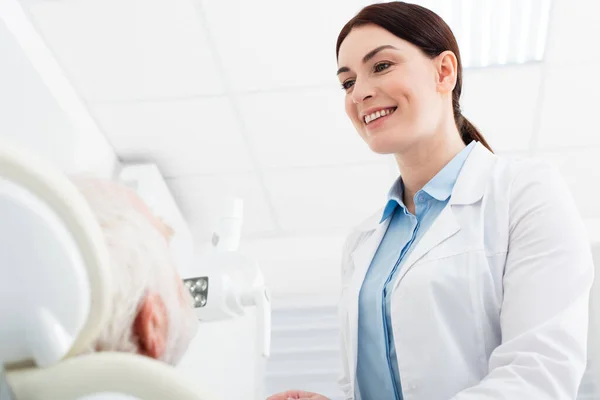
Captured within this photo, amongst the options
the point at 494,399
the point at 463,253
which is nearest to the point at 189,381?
the point at 494,399

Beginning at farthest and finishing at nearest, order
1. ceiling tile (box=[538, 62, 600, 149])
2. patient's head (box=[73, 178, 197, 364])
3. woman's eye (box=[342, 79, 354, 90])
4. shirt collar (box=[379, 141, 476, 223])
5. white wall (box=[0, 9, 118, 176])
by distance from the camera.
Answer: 1. ceiling tile (box=[538, 62, 600, 149])
2. white wall (box=[0, 9, 118, 176])
3. woman's eye (box=[342, 79, 354, 90])
4. shirt collar (box=[379, 141, 476, 223])
5. patient's head (box=[73, 178, 197, 364])

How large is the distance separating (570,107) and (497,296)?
6.11 feet

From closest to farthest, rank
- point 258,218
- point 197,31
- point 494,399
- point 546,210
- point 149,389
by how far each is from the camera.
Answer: point 149,389 < point 494,399 < point 546,210 < point 197,31 < point 258,218

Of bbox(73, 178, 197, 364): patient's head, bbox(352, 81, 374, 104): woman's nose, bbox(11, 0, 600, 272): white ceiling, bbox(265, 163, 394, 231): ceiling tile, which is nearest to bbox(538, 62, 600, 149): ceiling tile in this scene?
bbox(11, 0, 600, 272): white ceiling

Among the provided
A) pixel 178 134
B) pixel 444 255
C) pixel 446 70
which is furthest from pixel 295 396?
pixel 178 134

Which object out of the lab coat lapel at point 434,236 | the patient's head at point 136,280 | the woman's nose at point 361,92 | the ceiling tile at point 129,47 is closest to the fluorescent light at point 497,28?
the ceiling tile at point 129,47

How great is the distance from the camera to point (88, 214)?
1.58ft

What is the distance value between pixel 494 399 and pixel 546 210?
0.35m

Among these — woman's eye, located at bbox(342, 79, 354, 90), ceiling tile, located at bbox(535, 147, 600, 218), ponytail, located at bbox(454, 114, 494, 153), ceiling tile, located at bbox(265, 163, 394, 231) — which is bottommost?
ponytail, located at bbox(454, 114, 494, 153)

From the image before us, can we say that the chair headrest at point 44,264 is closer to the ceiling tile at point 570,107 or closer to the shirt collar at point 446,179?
the shirt collar at point 446,179

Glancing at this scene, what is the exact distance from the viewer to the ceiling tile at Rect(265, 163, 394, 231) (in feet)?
10.4

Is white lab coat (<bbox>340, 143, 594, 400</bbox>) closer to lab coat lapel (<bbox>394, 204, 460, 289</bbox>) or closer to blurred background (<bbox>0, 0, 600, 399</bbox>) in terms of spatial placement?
lab coat lapel (<bbox>394, 204, 460, 289</bbox>)

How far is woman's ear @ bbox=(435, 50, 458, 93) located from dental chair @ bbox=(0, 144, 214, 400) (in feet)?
3.67

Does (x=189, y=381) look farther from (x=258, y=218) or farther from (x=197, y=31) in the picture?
(x=258, y=218)
